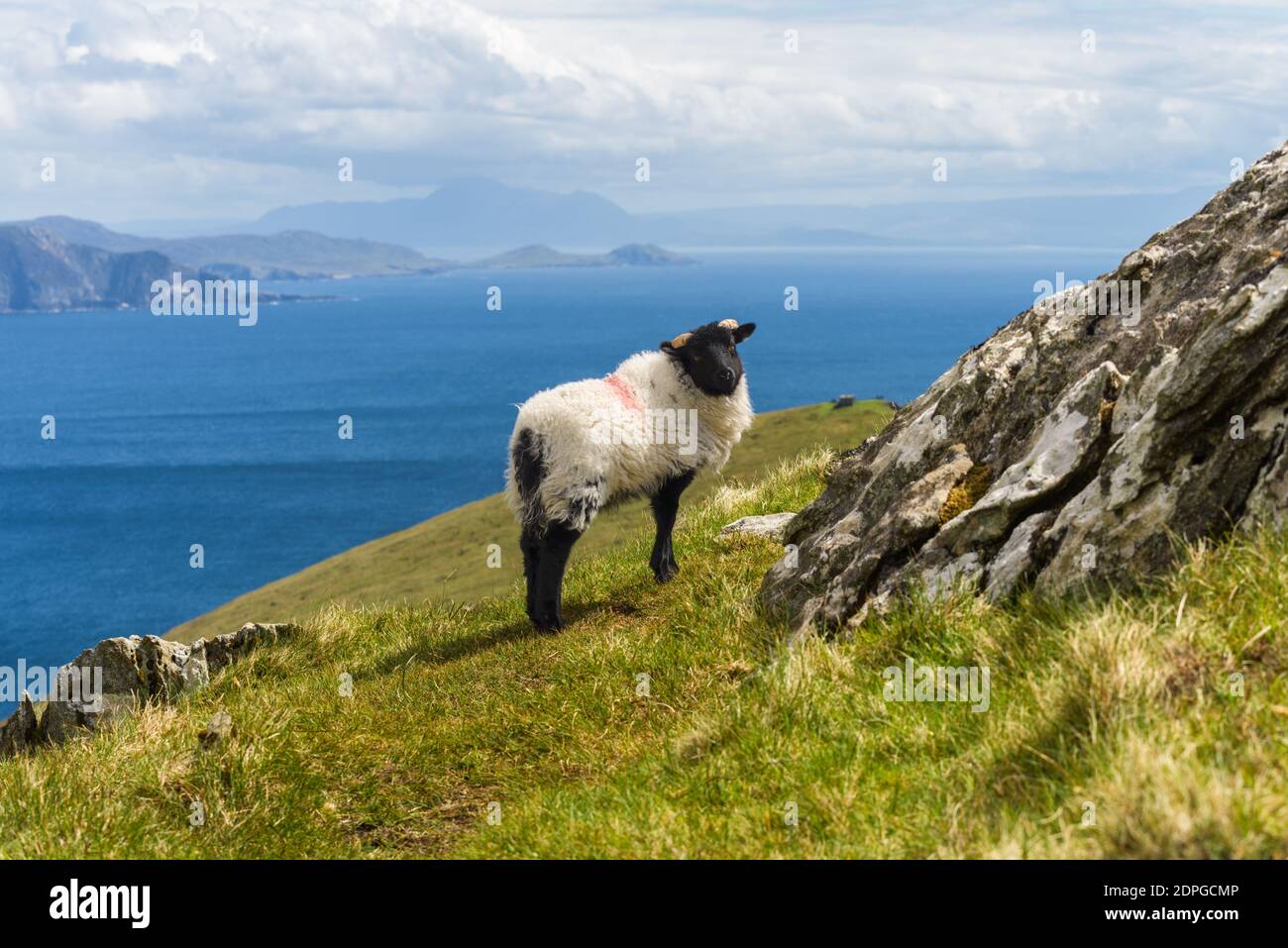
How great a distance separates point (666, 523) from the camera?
13.3 metres

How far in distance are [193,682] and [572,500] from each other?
443 centimetres

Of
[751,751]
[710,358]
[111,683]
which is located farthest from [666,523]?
[751,751]

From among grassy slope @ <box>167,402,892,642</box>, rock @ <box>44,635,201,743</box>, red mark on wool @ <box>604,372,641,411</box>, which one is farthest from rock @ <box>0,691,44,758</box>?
grassy slope @ <box>167,402,892,642</box>

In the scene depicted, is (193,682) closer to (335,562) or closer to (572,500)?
(572,500)

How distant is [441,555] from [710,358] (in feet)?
235

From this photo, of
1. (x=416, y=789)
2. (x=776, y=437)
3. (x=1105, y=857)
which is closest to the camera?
(x=1105, y=857)

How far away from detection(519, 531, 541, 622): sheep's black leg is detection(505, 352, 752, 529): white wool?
0.77ft

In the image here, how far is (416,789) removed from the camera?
8242 millimetres

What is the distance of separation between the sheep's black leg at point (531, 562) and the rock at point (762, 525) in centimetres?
258

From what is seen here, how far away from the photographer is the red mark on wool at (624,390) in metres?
13.1

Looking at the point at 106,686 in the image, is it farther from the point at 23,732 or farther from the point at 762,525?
the point at 762,525

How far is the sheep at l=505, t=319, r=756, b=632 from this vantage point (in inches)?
482

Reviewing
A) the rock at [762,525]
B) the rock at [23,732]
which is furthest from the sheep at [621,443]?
the rock at [23,732]

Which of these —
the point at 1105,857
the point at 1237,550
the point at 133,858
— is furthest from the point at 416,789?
the point at 1237,550
